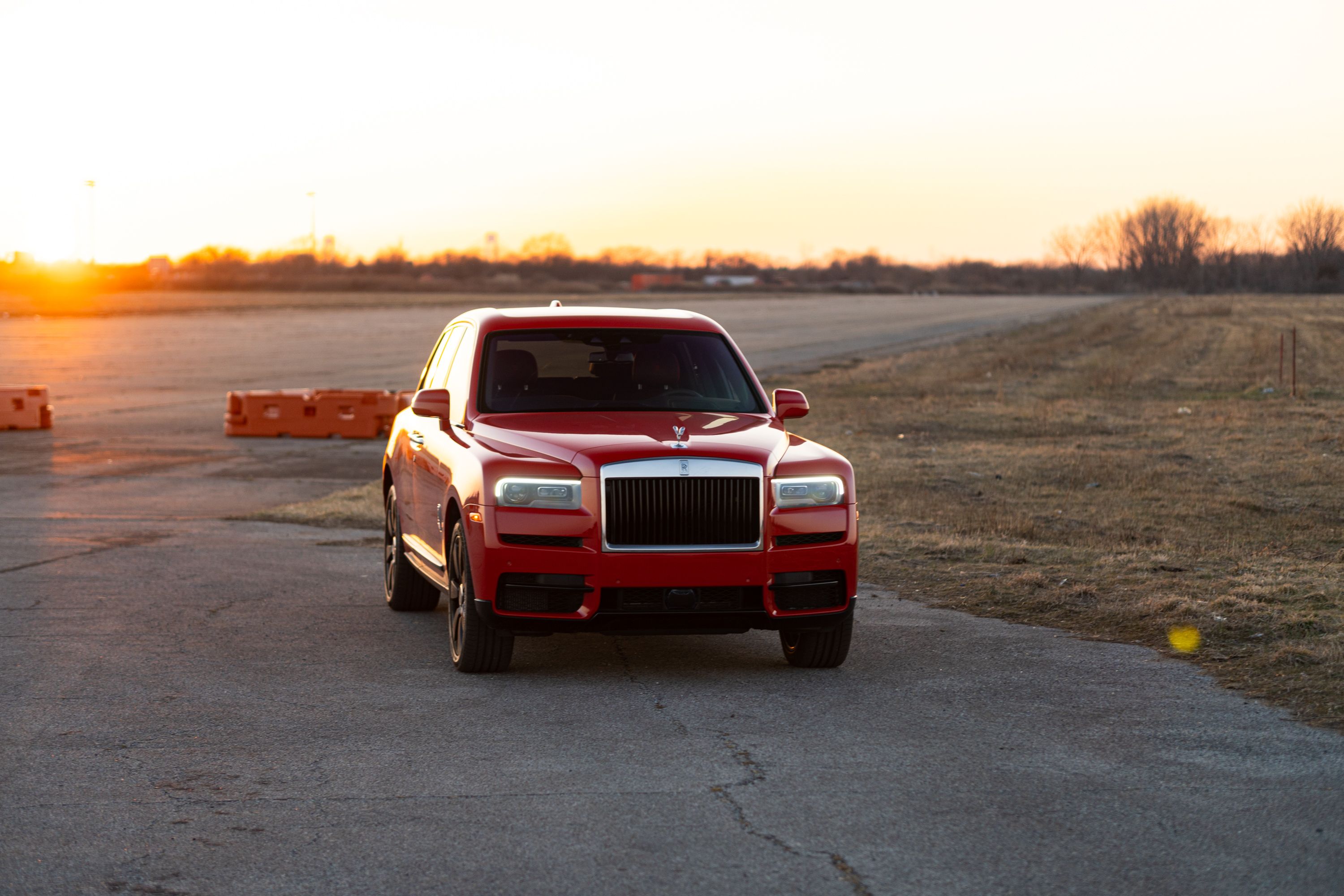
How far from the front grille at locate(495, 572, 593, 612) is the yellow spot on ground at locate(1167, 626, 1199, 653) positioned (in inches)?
128

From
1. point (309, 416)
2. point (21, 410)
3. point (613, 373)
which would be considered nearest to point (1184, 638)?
point (613, 373)

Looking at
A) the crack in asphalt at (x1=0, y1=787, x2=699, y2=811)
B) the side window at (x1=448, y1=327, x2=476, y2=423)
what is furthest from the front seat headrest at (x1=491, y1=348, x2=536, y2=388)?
the crack in asphalt at (x1=0, y1=787, x2=699, y2=811)

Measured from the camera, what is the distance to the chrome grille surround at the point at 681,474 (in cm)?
716

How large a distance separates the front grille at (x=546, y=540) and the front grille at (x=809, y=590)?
93 centimetres

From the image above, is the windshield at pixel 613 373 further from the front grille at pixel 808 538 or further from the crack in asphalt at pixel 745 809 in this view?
the crack in asphalt at pixel 745 809

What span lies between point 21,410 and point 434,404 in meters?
17.7

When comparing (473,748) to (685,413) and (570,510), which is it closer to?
(570,510)

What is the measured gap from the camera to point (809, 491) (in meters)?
7.38

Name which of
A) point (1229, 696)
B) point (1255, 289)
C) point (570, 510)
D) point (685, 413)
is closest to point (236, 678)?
point (570, 510)

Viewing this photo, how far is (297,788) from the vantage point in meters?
5.63

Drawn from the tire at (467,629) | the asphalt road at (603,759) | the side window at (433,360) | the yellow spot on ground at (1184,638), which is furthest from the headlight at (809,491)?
the side window at (433,360)

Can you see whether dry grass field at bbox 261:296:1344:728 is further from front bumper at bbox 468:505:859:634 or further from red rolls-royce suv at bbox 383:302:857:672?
front bumper at bbox 468:505:859:634

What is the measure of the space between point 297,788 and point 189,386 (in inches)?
1193

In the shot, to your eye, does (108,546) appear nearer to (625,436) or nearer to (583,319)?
(583,319)
